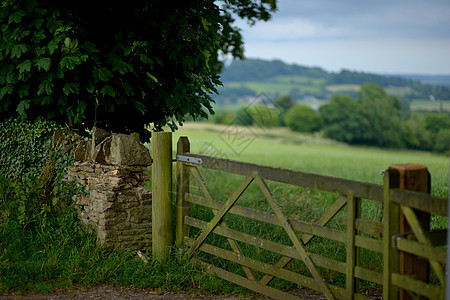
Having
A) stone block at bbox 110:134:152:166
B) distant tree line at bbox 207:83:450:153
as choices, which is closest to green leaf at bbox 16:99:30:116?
stone block at bbox 110:134:152:166

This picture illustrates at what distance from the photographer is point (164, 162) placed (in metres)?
6.82

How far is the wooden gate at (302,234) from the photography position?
15.0 feet

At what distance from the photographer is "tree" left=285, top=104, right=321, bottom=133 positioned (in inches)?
1528

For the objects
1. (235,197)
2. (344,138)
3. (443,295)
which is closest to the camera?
(443,295)

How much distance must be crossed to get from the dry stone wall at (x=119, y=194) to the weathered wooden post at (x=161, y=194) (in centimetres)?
32

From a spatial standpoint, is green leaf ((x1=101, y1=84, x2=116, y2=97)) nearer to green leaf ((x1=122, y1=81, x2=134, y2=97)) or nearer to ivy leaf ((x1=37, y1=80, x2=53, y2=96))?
green leaf ((x1=122, y1=81, x2=134, y2=97))

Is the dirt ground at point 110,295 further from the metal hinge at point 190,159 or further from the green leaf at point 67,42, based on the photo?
the green leaf at point 67,42

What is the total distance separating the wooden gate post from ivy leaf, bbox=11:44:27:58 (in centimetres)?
587

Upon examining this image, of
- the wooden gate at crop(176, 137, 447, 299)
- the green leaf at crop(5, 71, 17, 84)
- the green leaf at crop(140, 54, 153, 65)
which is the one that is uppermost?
the green leaf at crop(140, 54, 153, 65)

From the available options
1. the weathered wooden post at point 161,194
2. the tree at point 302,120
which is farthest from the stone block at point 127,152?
the tree at point 302,120

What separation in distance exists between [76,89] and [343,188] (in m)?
4.89

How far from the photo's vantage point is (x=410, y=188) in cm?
450

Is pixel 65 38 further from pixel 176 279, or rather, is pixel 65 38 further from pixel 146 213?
pixel 176 279

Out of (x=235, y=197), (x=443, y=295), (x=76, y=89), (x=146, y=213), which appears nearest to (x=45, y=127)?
(x=76, y=89)
